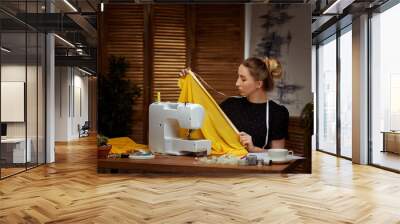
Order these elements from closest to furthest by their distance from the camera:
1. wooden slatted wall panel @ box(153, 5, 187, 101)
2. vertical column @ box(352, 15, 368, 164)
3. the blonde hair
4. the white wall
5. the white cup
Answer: the white cup, the blonde hair, wooden slatted wall panel @ box(153, 5, 187, 101), vertical column @ box(352, 15, 368, 164), the white wall

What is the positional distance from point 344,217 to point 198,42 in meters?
3.19

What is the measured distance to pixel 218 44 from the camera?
5.73 meters

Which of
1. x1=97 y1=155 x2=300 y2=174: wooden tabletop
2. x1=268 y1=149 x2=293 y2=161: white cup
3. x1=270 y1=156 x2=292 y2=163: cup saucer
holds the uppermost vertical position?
x1=268 y1=149 x2=293 y2=161: white cup

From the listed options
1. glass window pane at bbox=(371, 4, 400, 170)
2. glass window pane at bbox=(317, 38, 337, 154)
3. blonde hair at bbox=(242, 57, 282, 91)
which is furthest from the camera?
glass window pane at bbox=(317, 38, 337, 154)

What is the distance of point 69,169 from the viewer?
628 cm

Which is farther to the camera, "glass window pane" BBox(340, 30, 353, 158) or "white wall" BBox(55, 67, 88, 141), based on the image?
"white wall" BBox(55, 67, 88, 141)

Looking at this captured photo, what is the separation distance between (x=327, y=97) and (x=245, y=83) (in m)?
4.08

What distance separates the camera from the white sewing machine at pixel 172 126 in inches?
211

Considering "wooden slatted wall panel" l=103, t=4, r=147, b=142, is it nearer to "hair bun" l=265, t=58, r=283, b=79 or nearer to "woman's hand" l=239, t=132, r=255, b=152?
"woman's hand" l=239, t=132, r=255, b=152

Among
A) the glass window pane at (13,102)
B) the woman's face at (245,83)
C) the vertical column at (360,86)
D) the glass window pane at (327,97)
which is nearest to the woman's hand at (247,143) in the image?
the woman's face at (245,83)

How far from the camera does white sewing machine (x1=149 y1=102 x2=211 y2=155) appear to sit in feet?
17.6

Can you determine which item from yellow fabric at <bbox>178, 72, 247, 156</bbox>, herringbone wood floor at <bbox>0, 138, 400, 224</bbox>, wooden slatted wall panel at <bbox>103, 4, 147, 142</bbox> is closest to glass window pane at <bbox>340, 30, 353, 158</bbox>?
herringbone wood floor at <bbox>0, 138, 400, 224</bbox>

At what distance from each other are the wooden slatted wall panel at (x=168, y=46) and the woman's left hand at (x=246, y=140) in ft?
3.49

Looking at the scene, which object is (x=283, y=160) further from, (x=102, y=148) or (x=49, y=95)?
(x=49, y=95)
